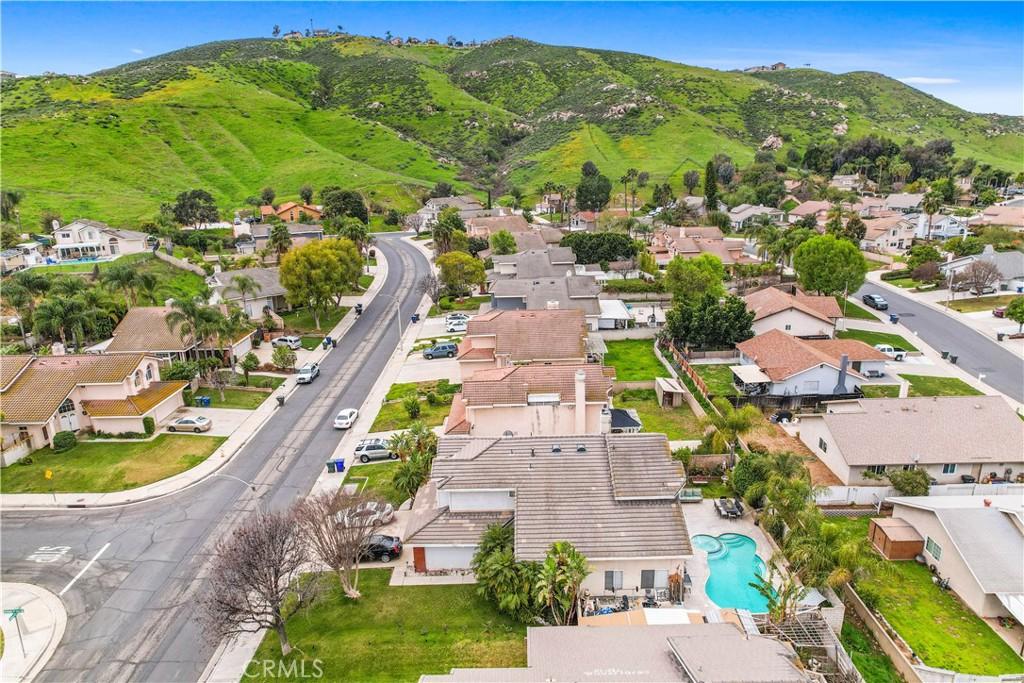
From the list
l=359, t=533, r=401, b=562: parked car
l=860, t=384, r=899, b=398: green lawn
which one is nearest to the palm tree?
l=860, t=384, r=899, b=398: green lawn

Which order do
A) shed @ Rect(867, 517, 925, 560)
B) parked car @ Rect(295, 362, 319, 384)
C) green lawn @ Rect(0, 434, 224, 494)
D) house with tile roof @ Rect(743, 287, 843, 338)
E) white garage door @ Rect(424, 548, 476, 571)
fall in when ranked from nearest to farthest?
white garage door @ Rect(424, 548, 476, 571) → shed @ Rect(867, 517, 925, 560) → green lawn @ Rect(0, 434, 224, 494) → parked car @ Rect(295, 362, 319, 384) → house with tile roof @ Rect(743, 287, 843, 338)

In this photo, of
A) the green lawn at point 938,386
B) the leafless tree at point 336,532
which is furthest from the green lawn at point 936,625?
the green lawn at point 938,386

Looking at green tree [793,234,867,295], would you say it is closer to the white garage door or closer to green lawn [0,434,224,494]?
the white garage door

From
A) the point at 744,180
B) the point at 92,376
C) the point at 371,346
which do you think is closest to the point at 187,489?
the point at 92,376


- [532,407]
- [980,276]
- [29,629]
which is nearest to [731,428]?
[532,407]

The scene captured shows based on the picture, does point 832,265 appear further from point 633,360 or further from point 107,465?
point 107,465

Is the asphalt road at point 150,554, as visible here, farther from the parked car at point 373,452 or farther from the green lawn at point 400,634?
the green lawn at point 400,634

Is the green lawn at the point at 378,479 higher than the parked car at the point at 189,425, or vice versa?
the parked car at the point at 189,425
